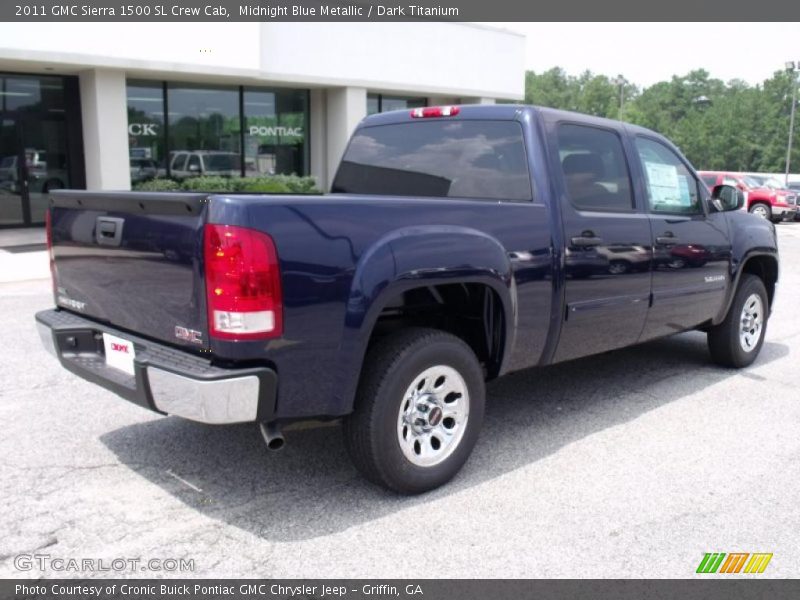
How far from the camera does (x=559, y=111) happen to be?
4.67 m

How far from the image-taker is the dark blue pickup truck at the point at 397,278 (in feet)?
10.2

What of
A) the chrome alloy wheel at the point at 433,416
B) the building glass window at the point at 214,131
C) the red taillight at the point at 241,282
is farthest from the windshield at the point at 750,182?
the red taillight at the point at 241,282

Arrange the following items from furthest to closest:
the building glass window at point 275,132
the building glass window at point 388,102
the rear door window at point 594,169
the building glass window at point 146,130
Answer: the building glass window at point 388,102 → the building glass window at point 275,132 → the building glass window at point 146,130 → the rear door window at point 594,169

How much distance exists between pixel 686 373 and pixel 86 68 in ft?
44.5

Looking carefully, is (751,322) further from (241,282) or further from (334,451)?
(241,282)

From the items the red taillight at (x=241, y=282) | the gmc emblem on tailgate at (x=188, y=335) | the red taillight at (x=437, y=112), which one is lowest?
the gmc emblem on tailgate at (x=188, y=335)

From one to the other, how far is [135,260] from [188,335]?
0.51 meters

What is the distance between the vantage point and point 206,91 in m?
18.4

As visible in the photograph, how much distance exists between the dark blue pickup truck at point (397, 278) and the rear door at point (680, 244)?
19 millimetres

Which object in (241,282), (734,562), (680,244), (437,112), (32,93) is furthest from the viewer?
(32,93)

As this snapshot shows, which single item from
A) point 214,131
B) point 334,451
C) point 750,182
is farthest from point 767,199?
point 334,451

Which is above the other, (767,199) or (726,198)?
(726,198)

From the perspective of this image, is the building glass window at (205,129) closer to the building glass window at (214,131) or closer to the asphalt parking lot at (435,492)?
the building glass window at (214,131)
